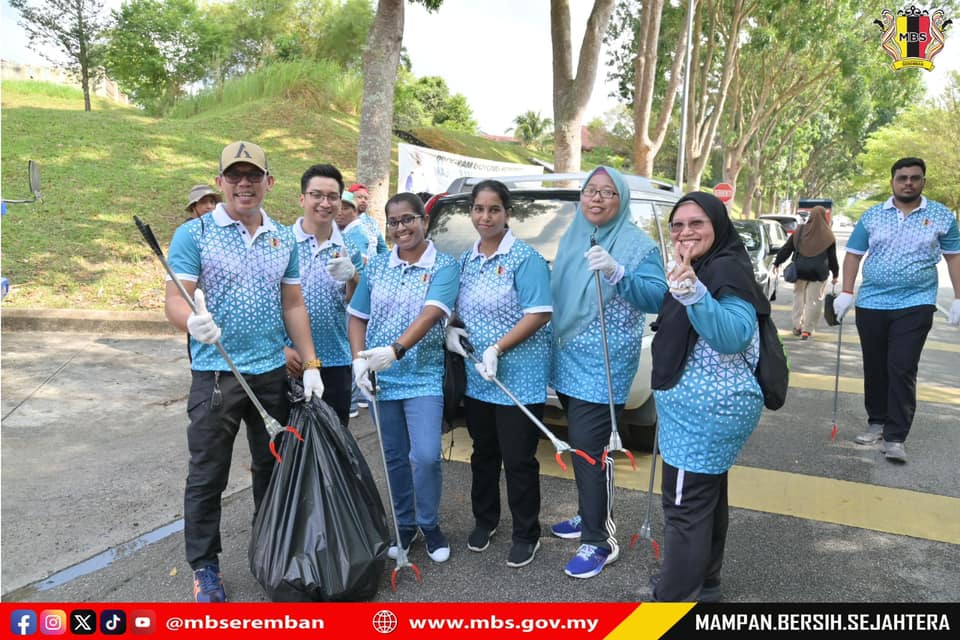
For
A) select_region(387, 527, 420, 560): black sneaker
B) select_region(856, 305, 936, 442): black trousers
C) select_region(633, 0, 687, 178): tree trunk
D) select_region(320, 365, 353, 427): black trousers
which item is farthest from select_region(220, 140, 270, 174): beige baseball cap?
select_region(633, 0, 687, 178): tree trunk

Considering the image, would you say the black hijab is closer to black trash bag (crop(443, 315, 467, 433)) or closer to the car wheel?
black trash bag (crop(443, 315, 467, 433))

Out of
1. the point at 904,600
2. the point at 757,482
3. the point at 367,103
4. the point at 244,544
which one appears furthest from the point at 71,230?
the point at 904,600

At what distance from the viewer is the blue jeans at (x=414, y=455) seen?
9.95ft

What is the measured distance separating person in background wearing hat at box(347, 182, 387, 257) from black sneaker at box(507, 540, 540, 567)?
102 inches

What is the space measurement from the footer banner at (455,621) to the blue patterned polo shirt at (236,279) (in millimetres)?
985

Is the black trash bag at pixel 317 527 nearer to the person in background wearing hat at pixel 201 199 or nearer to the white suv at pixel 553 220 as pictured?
the white suv at pixel 553 220

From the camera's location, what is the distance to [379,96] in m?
7.71

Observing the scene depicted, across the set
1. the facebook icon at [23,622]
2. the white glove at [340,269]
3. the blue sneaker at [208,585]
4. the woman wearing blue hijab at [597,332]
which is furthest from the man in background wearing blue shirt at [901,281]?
the facebook icon at [23,622]

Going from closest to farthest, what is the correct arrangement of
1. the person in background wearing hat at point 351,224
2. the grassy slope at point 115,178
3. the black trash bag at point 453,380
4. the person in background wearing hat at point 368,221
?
the black trash bag at point 453,380 < the person in background wearing hat at point 351,224 < the person in background wearing hat at point 368,221 < the grassy slope at point 115,178

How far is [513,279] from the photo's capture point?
299 cm

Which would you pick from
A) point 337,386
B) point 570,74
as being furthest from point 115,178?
point 337,386

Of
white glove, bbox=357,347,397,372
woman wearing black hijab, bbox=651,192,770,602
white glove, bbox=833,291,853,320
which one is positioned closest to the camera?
woman wearing black hijab, bbox=651,192,770,602

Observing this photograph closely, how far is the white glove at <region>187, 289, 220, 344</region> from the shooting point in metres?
2.44

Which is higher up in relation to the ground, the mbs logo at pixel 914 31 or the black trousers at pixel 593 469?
the mbs logo at pixel 914 31
